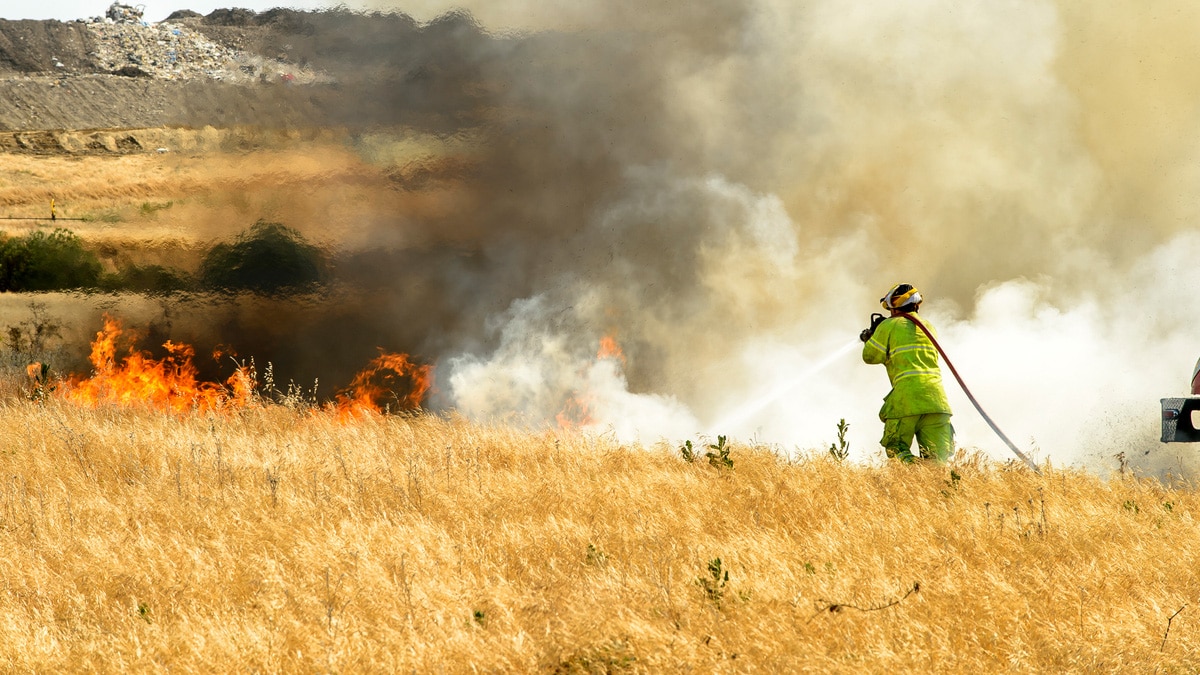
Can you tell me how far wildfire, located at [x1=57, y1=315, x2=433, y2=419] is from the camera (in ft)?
35.6

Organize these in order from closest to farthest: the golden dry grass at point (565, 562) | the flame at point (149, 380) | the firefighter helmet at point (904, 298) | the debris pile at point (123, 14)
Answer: the golden dry grass at point (565, 562), the firefighter helmet at point (904, 298), the flame at point (149, 380), the debris pile at point (123, 14)

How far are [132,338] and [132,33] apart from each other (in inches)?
2098

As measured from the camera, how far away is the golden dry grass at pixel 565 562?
430 centimetres

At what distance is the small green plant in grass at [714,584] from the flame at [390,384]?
6790 millimetres

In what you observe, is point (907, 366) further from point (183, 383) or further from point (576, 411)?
point (183, 383)

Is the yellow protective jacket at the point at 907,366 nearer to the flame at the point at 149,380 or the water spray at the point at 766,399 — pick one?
the water spray at the point at 766,399

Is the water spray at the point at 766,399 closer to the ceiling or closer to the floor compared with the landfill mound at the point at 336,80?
closer to the floor

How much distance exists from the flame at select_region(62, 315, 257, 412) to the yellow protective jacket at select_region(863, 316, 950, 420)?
22.1 feet

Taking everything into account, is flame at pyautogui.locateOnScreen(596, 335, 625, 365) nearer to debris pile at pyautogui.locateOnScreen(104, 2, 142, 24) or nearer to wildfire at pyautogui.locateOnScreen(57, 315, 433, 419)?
wildfire at pyautogui.locateOnScreen(57, 315, 433, 419)

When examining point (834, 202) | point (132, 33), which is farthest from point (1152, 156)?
point (132, 33)

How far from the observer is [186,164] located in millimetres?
11375

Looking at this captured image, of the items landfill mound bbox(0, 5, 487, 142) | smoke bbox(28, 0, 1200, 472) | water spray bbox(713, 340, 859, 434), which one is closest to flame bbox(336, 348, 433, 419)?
smoke bbox(28, 0, 1200, 472)

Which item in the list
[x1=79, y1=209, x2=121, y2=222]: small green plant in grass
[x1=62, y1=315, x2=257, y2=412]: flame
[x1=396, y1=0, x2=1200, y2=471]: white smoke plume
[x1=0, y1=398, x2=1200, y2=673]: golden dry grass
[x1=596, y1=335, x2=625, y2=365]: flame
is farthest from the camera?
[x1=79, y1=209, x2=121, y2=222]: small green plant in grass

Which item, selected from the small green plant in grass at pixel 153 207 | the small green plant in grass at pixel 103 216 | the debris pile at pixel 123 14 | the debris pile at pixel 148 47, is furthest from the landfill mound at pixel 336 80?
the debris pile at pixel 123 14
